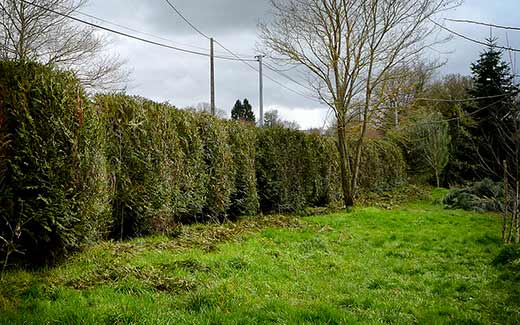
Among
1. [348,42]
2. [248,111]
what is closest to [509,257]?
[348,42]

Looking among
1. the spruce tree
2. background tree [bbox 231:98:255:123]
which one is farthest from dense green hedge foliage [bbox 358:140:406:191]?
background tree [bbox 231:98:255:123]

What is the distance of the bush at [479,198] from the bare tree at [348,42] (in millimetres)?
4420

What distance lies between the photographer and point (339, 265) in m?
5.79

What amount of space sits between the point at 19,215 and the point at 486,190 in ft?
51.4

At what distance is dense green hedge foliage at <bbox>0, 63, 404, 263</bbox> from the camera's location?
168 inches

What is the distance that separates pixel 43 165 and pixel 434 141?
2079 cm

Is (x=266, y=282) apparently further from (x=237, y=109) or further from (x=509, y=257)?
(x=237, y=109)

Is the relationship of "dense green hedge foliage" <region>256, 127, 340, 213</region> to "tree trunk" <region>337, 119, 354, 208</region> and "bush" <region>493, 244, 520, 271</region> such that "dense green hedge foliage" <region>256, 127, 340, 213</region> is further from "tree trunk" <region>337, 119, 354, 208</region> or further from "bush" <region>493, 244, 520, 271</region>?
"bush" <region>493, 244, 520, 271</region>

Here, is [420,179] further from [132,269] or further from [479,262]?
[132,269]

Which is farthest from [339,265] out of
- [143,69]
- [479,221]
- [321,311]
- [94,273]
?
[143,69]

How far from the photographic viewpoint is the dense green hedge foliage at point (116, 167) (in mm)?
4266

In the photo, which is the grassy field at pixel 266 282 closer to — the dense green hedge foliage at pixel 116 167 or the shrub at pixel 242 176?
the dense green hedge foliage at pixel 116 167

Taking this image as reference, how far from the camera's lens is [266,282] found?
456 cm

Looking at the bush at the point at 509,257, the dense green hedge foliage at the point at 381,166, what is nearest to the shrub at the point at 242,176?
the bush at the point at 509,257
